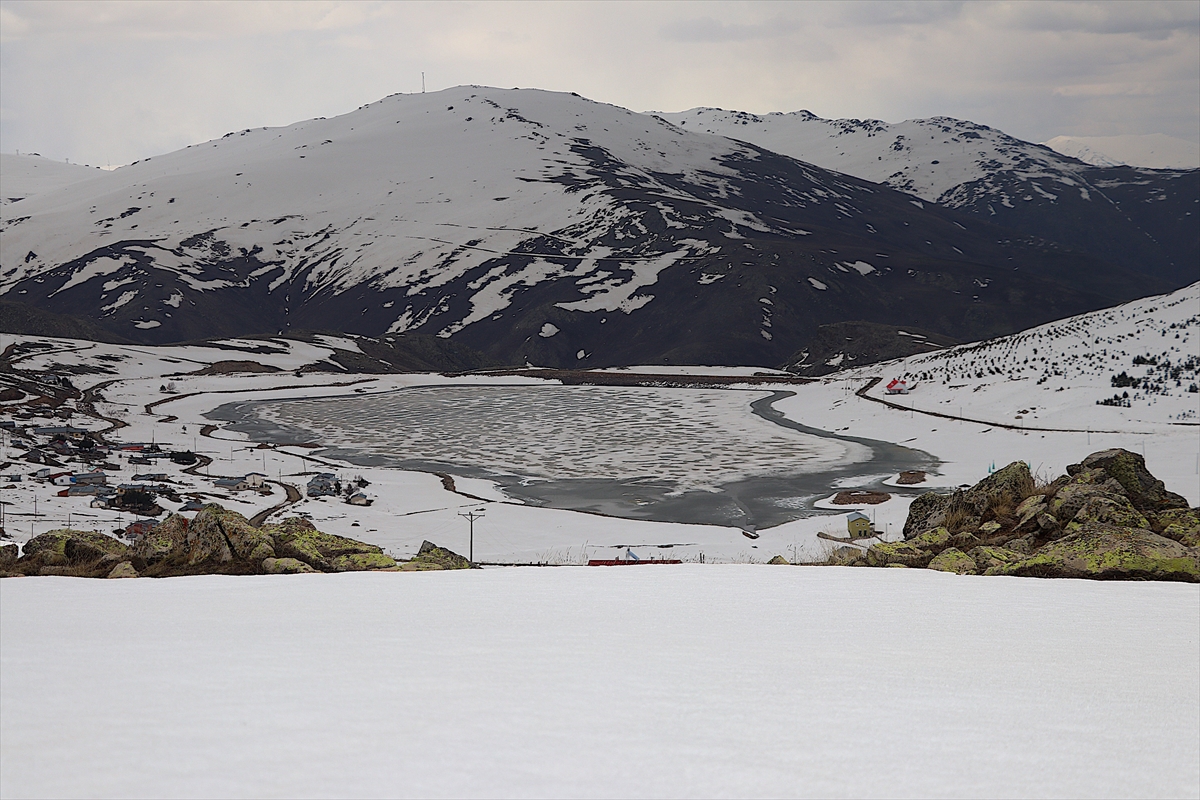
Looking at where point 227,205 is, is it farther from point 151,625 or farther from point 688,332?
point 151,625

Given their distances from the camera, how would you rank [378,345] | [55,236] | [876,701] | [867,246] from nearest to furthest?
[876,701] < [378,345] < [867,246] < [55,236]

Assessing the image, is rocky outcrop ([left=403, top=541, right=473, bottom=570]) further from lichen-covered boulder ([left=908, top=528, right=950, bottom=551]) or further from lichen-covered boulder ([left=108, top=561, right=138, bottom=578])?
lichen-covered boulder ([left=908, top=528, right=950, bottom=551])

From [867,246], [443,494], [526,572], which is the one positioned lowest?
[443,494]

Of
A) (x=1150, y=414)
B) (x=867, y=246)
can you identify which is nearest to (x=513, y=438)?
(x=1150, y=414)

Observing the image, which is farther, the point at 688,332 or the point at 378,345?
the point at 688,332

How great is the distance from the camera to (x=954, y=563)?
7586mm

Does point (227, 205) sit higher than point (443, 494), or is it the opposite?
point (227, 205)

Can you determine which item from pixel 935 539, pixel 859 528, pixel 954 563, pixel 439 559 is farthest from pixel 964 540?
pixel 859 528

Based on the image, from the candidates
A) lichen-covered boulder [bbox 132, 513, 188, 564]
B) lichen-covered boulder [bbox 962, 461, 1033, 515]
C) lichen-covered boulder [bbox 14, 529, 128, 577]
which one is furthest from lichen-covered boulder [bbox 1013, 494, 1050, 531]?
lichen-covered boulder [bbox 14, 529, 128, 577]

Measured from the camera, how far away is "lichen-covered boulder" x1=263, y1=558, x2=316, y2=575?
24.4ft

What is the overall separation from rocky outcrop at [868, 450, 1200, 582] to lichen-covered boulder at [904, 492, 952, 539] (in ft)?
0.05

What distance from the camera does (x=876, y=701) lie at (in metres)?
→ 3.39

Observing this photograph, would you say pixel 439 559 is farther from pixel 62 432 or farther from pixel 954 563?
pixel 62 432

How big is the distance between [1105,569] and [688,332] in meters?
108
